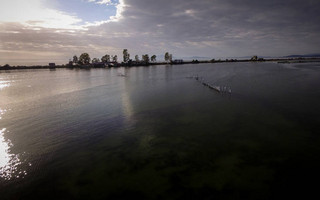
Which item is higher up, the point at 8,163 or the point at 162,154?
the point at 162,154

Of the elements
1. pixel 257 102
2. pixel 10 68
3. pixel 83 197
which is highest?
pixel 10 68

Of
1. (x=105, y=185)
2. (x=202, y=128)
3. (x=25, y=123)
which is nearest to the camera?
(x=105, y=185)

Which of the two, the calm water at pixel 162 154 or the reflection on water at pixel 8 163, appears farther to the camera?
the reflection on water at pixel 8 163

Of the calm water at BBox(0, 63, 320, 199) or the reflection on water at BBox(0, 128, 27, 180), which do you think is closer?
the calm water at BBox(0, 63, 320, 199)

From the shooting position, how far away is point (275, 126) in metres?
19.9

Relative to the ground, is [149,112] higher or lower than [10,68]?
lower

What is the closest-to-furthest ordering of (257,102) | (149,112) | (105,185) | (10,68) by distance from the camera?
(105,185) < (149,112) < (257,102) < (10,68)

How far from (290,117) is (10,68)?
209m

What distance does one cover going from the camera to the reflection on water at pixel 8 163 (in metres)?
12.3

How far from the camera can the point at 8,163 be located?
13.8 metres

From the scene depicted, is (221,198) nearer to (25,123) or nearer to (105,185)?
(105,185)

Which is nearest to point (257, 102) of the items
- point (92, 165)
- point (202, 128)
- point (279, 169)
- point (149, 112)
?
point (202, 128)

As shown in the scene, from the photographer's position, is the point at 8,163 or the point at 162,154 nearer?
the point at 8,163

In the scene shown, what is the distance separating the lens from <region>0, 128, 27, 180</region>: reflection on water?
12.3 meters
